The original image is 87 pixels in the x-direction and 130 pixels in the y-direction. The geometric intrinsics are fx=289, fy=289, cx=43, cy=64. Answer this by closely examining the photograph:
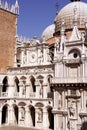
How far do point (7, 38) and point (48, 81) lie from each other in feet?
30.3

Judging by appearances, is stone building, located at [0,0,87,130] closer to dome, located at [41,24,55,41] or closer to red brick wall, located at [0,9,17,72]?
red brick wall, located at [0,9,17,72]

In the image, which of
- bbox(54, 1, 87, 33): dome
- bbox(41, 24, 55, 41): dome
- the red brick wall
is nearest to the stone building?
bbox(54, 1, 87, 33): dome

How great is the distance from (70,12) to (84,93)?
1438 cm

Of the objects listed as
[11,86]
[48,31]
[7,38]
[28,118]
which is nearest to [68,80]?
[28,118]

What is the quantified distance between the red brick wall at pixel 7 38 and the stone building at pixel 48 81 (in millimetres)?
200

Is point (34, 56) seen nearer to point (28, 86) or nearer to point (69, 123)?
point (28, 86)

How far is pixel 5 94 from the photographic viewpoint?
38.0 metres

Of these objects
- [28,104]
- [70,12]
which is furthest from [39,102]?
[70,12]

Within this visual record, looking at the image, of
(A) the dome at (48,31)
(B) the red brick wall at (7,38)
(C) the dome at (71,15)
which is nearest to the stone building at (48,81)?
(C) the dome at (71,15)

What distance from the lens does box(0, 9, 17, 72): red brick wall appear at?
1518 inches

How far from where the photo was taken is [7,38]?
130 feet

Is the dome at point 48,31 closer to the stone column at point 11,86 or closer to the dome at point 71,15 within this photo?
the dome at point 71,15

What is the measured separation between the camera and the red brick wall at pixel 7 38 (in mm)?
38562

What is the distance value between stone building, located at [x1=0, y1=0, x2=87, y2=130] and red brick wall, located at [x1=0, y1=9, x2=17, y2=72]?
20 cm
